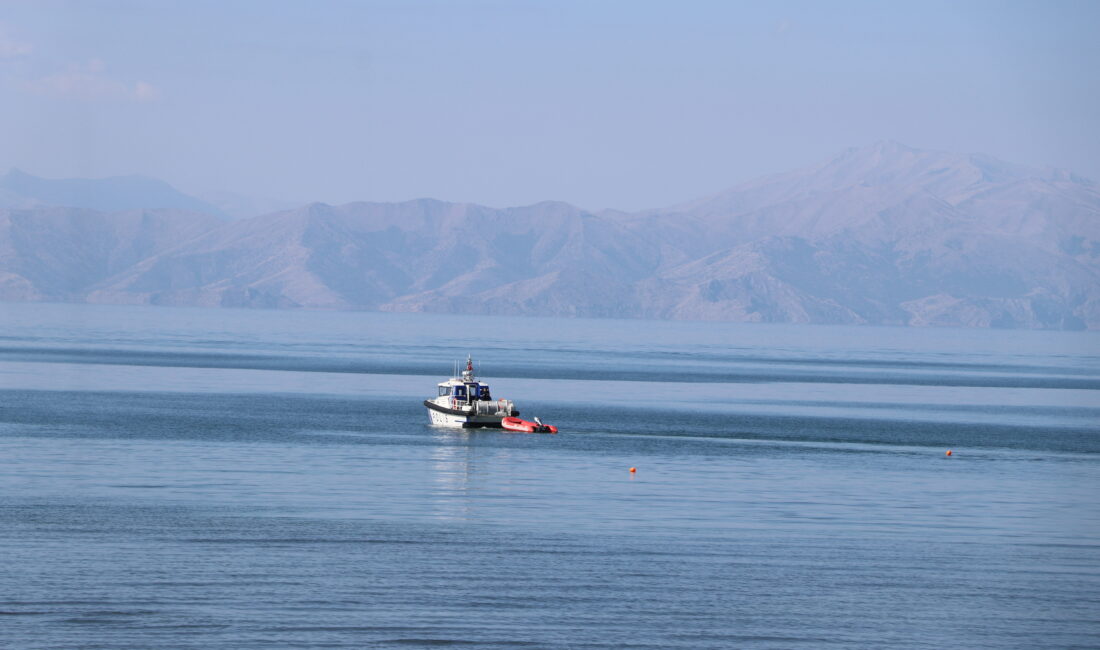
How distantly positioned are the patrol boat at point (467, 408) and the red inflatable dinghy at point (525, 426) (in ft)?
2.94

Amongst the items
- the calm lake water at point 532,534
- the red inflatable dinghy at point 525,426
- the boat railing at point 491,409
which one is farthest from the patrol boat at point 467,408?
the calm lake water at point 532,534

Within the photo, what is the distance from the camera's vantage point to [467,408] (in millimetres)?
108625

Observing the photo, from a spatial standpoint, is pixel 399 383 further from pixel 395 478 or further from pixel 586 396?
pixel 395 478

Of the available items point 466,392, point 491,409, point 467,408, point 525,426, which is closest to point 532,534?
point 525,426

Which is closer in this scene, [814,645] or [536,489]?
[814,645]

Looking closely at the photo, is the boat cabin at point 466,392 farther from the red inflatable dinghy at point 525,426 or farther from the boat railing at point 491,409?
the red inflatable dinghy at point 525,426

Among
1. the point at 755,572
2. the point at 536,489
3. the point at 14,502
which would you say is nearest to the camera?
the point at 755,572

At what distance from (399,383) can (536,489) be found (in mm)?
96733

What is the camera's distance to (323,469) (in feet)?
245

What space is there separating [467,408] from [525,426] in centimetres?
584

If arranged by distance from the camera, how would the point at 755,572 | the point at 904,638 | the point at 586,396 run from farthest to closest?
the point at 586,396 < the point at 755,572 < the point at 904,638

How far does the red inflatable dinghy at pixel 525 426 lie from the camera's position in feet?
341

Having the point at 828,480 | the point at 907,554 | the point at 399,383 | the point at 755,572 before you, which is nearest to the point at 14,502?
the point at 755,572

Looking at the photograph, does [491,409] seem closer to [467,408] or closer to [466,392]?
[467,408]
